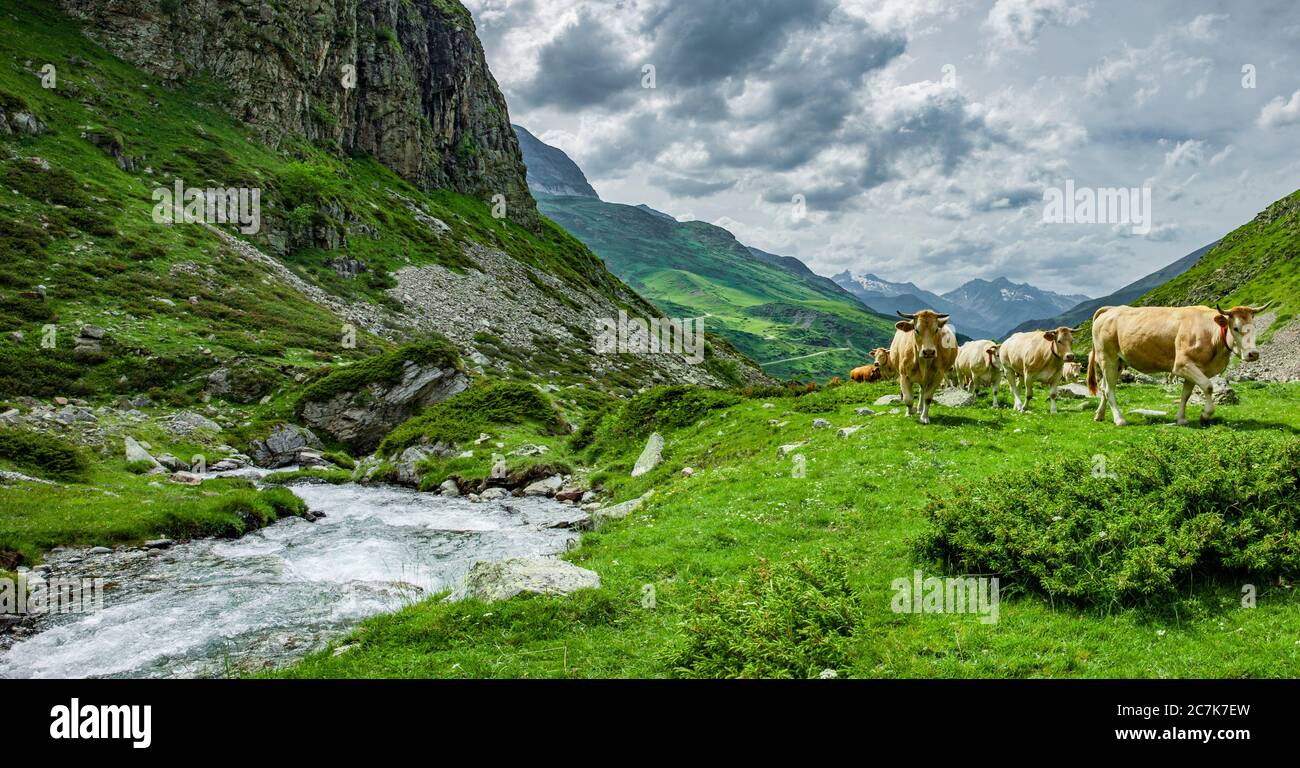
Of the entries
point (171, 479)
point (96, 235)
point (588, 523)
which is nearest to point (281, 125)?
point (96, 235)

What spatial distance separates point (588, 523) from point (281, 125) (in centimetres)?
9842

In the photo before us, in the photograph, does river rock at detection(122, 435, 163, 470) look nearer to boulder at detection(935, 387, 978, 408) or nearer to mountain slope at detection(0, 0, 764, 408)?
mountain slope at detection(0, 0, 764, 408)

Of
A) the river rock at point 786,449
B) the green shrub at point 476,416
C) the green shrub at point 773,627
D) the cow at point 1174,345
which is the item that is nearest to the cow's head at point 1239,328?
the cow at point 1174,345

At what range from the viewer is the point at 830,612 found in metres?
9.56

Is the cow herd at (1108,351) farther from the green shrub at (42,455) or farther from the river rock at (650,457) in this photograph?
the green shrub at (42,455)

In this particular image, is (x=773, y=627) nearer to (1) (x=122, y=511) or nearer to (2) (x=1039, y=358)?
(2) (x=1039, y=358)

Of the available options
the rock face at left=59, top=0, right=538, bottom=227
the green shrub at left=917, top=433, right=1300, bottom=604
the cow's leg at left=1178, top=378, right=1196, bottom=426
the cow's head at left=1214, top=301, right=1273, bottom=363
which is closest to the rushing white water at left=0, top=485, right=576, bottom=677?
the green shrub at left=917, top=433, right=1300, bottom=604

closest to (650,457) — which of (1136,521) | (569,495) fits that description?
(569,495)

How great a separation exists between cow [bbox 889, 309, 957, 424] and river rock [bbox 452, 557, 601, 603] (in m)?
14.7

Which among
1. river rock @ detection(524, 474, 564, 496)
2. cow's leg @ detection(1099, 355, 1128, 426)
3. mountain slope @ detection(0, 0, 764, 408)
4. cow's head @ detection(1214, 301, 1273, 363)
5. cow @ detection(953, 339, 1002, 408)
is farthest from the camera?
mountain slope @ detection(0, 0, 764, 408)

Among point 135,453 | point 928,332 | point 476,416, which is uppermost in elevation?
point 928,332

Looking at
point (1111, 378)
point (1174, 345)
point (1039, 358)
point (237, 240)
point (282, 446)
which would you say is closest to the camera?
point (1174, 345)

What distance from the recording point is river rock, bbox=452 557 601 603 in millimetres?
12047

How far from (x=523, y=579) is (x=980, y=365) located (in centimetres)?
2391
